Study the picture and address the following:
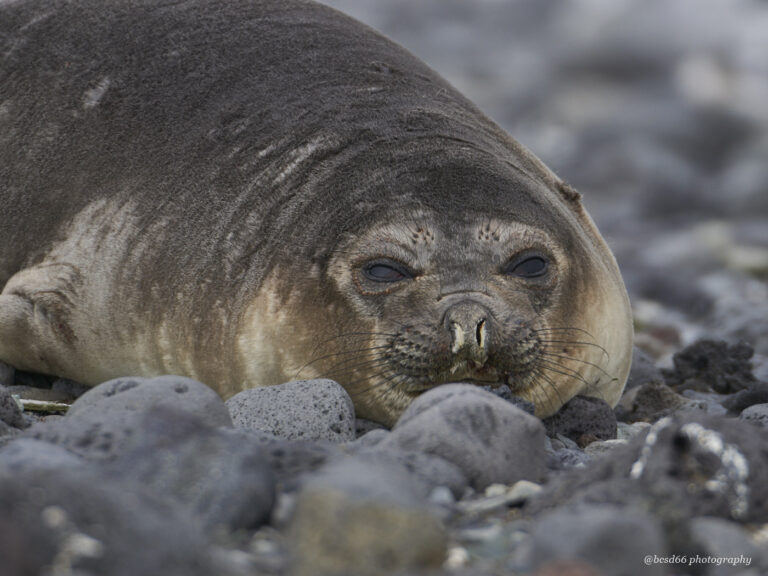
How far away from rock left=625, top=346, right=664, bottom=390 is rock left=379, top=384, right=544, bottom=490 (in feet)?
9.85

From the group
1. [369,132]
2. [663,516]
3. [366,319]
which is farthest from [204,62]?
[663,516]

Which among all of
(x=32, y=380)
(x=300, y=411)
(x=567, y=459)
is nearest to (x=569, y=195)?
(x=567, y=459)

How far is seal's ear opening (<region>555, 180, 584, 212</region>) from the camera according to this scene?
5.13 meters

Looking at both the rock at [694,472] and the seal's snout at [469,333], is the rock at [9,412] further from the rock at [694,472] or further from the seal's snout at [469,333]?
the rock at [694,472]

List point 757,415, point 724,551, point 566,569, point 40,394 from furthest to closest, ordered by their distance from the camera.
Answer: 1. point 40,394
2. point 757,415
3. point 724,551
4. point 566,569

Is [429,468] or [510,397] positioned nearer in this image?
[429,468]

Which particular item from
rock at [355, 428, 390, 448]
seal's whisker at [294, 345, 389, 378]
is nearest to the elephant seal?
seal's whisker at [294, 345, 389, 378]

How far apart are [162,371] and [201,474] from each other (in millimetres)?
2458

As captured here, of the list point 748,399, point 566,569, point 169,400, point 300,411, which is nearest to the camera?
point 566,569

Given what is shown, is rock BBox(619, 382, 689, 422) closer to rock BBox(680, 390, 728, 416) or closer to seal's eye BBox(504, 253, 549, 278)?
rock BBox(680, 390, 728, 416)

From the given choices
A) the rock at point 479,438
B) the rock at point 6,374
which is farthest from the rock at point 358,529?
the rock at point 6,374

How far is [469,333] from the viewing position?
3721mm

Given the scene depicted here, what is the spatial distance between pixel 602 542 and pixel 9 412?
2.38 metres

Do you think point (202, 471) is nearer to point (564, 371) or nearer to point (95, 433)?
point (95, 433)
